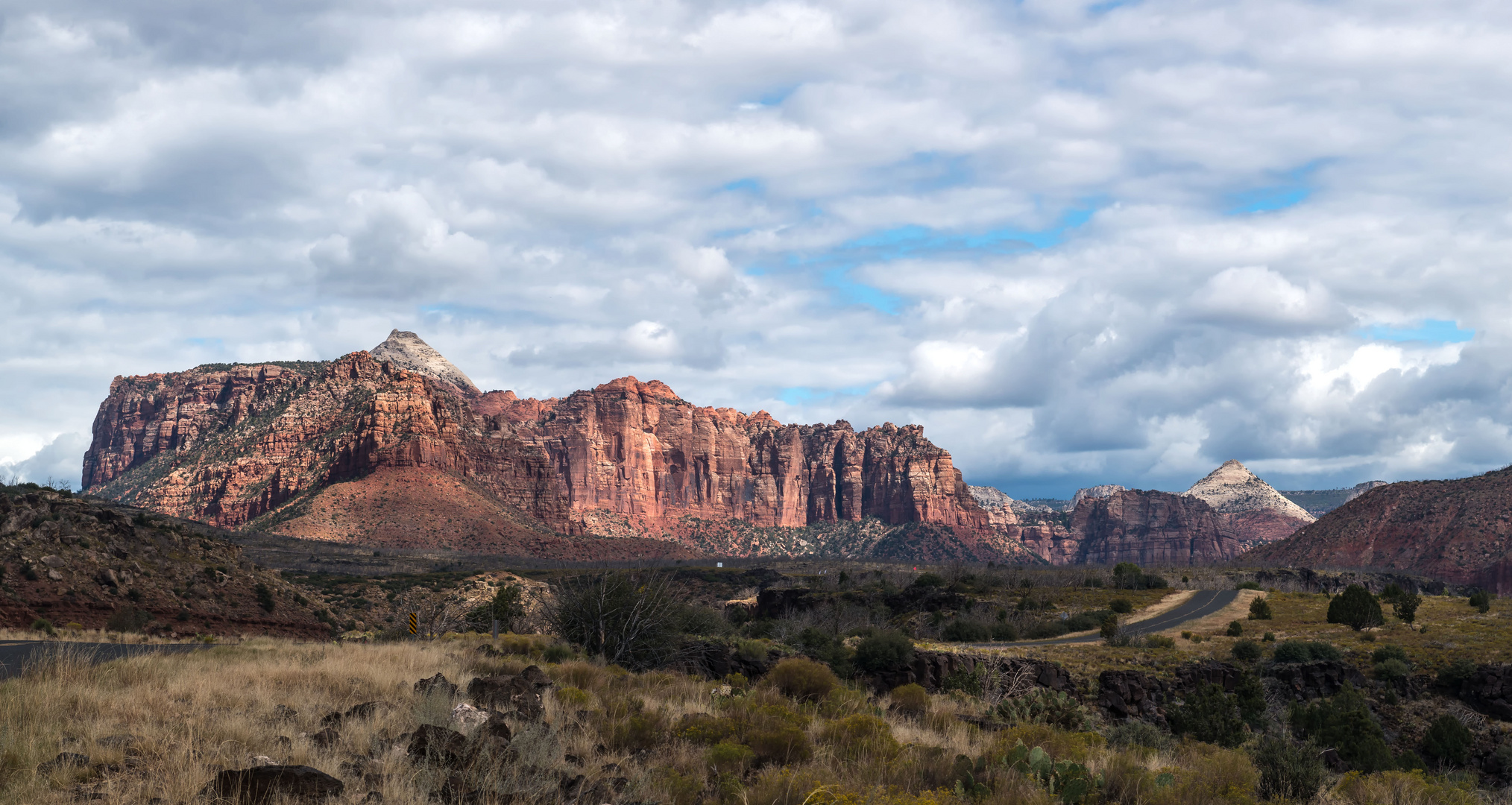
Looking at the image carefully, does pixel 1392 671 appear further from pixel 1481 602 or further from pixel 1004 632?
pixel 1481 602

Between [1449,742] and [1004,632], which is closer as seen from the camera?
[1449,742]

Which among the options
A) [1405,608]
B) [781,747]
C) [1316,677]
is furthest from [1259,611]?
[781,747]

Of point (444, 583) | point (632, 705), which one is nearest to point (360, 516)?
point (444, 583)

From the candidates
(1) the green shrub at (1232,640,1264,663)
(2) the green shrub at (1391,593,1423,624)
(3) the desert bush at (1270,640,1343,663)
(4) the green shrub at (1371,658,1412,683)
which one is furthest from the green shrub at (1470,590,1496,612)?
(4) the green shrub at (1371,658,1412,683)

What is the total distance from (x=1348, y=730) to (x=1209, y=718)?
392 centimetres

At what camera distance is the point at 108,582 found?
38.0 m

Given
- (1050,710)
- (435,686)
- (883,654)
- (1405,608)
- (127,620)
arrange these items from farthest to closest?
(1405,608) → (127,620) → (883,654) → (1050,710) → (435,686)

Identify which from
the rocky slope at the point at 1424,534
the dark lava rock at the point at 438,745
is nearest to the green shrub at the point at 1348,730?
the dark lava rock at the point at 438,745

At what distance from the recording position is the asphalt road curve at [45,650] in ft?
46.0

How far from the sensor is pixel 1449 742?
3106cm

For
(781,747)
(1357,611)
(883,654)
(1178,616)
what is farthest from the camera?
(1178,616)

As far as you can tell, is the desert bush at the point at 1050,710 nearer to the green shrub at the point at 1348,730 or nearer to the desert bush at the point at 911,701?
the desert bush at the point at 911,701

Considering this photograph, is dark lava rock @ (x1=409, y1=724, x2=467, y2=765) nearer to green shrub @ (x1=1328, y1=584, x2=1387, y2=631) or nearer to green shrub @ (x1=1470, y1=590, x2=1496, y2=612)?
green shrub @ (x1=1328, y1=584, x2=1387, y2=631)

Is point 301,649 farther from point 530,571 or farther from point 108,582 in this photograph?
point 530,571
